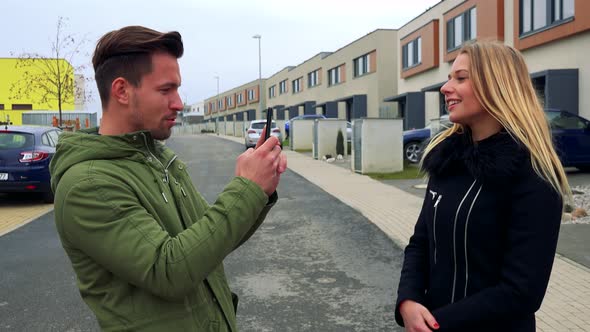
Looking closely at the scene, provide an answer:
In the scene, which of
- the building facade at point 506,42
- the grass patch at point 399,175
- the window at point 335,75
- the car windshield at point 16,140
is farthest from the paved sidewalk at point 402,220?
the window at point 335,75

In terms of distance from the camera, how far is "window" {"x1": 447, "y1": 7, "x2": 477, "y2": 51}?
27609 millimetres

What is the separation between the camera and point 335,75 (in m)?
51.8

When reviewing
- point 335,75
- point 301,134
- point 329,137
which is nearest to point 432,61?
point 301,134

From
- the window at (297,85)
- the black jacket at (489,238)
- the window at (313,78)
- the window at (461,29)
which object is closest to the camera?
the black jacket at (489,238)

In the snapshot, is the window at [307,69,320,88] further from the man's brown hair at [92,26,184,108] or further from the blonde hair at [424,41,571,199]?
the man's brown hair at [92,26,184,108]

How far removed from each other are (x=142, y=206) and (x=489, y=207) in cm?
123

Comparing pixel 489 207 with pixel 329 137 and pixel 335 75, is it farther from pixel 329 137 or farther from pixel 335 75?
pixel 335 75

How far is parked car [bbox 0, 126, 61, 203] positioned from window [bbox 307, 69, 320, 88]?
153 ft

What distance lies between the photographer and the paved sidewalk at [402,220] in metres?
4.59

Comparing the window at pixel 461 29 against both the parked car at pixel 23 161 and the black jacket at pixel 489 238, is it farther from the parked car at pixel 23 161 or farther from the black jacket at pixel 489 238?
the black jacket at pixel 489 238

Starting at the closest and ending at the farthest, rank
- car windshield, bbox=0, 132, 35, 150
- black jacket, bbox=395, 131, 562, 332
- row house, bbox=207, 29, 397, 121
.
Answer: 1. black jacket, bbox=395, 131, 562, 332
2. car windshield, bbox=0, 132, 35, 150
3. row house, bbox=207, 29, 397, 121

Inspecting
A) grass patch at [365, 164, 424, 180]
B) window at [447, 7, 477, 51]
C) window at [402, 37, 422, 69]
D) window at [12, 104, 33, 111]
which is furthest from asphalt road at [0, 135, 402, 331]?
window at [12, 104, 33, 111]

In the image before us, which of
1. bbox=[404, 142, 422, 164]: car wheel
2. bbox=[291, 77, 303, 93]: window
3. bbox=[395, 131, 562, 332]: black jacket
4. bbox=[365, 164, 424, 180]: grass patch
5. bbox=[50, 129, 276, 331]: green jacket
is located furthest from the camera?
bbox=[291, 77, 303, 93]: window

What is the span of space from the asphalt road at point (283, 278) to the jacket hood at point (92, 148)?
3039 millimetres
